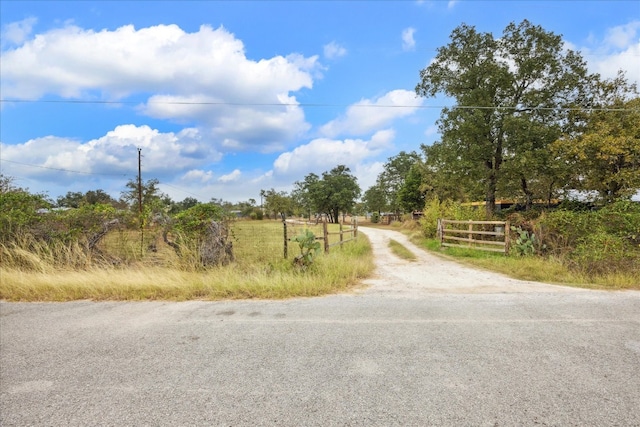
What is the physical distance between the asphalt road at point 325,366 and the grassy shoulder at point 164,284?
799mm

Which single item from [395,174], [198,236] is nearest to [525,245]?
[198,236]

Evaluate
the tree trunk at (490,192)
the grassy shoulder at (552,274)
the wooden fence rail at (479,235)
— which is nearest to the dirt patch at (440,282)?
the grassy shoulder at (552,274)

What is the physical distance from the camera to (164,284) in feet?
20.3

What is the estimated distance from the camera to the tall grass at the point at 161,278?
5984mm

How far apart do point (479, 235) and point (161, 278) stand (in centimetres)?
1399

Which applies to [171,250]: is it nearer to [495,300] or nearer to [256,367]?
[256,367]

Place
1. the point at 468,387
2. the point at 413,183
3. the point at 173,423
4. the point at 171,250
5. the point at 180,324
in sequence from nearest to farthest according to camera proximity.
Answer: the point at 173,423, the point at 468,387, the point at 180,324, the point at 171,250, the point at 413,183

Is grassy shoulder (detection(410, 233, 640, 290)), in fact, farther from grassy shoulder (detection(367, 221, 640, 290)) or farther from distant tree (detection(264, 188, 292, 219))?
distant tree (detection(264, 188, 292, 219))

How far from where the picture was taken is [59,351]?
363cm

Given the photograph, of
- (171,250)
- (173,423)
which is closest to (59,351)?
(173,423)

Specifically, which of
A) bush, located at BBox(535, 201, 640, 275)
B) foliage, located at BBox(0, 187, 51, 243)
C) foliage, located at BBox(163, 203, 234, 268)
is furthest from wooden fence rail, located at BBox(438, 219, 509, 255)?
foliage, located at BBox(0, 187, 51, 243)

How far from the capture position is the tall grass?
598 centimetres

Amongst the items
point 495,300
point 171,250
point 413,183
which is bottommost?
point 495,300

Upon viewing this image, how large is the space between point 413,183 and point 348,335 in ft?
120
